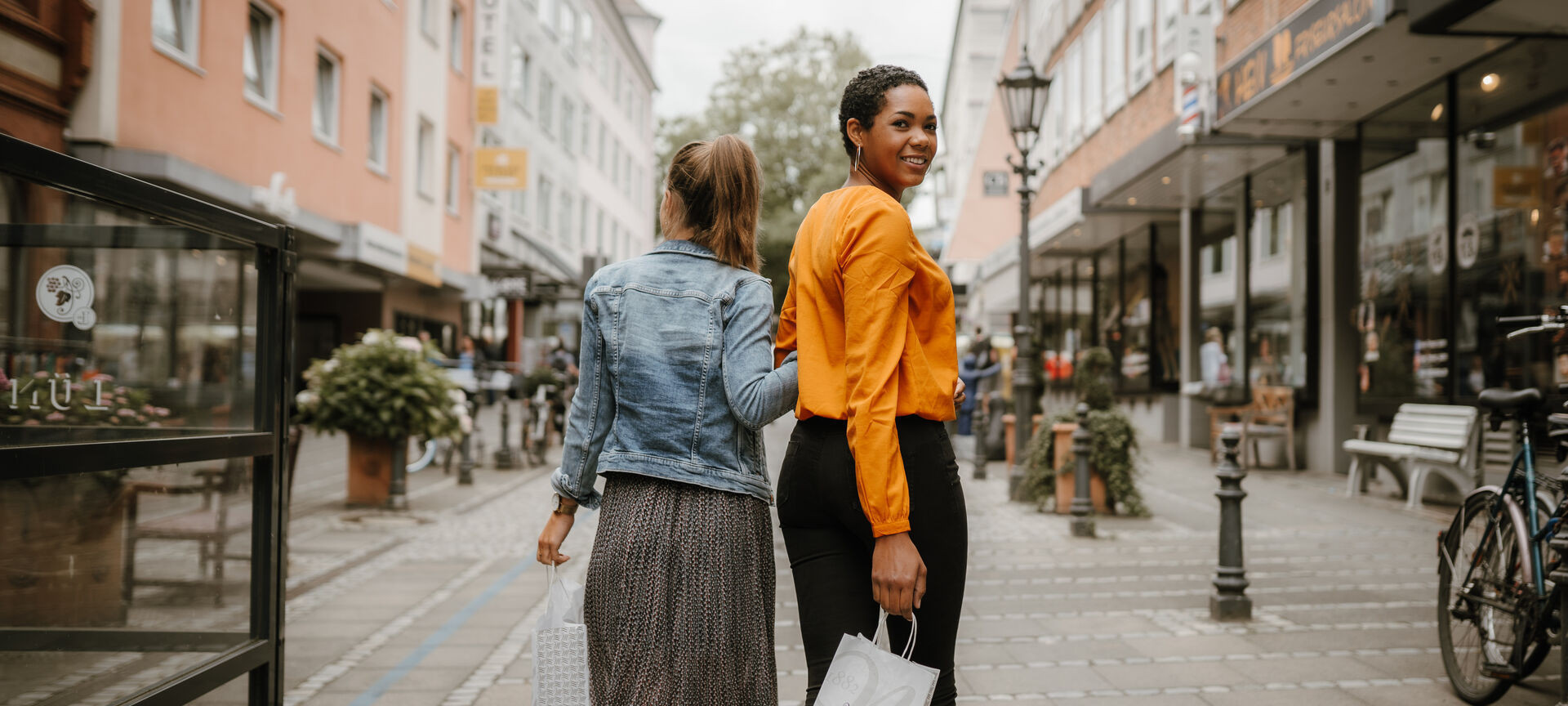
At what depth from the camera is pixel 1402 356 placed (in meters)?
12.5

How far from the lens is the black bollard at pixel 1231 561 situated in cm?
595

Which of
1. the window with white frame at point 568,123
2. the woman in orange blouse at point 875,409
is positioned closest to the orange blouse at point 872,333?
the woman in orange blouse at point 875,409

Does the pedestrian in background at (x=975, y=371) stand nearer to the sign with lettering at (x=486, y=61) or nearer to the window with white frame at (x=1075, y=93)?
the window with white frame at (x=1075, y=93)

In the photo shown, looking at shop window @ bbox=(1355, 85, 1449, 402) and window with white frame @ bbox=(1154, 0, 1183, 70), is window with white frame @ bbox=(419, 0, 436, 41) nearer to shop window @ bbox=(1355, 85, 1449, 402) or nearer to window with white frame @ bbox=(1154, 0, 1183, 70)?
window with white frame @ bbox=(1154, 0, 1183, 70)

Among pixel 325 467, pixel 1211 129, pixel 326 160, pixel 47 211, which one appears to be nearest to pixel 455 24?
pixel 326 160

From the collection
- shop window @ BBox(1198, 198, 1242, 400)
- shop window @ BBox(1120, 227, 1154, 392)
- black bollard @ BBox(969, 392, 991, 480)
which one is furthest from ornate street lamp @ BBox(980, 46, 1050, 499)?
shop window @ BBox(1120, 227, 1154, 392)

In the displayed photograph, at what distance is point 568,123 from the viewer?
39.6 m

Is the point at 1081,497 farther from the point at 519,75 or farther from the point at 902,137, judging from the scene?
the point at 519,75

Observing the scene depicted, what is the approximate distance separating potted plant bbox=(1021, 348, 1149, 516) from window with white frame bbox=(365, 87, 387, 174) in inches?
606

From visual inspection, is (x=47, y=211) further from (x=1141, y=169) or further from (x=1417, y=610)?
(x=1141, y=169)

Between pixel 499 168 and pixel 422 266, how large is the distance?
4.27 meters

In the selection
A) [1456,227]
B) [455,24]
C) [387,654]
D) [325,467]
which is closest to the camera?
[387,654]

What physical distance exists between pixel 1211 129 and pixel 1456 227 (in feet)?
Answer: 8.50

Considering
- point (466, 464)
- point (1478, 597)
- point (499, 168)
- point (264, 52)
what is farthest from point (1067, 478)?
point (499, 168)
